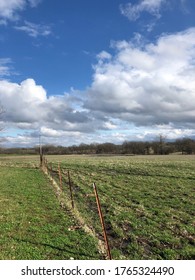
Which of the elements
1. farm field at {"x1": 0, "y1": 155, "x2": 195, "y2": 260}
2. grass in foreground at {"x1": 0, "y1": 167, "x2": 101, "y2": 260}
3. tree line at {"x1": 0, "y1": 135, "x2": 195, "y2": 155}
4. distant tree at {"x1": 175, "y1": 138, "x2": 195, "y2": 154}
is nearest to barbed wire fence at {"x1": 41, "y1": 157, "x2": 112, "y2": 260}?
farm field at {"x1": 0, "y1": 155, "x2": 195, "y2": 260}

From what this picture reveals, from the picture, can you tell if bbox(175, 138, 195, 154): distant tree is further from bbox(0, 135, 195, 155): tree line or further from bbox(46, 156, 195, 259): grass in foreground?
bbox(46, 156, 195, 259): grass in foreground

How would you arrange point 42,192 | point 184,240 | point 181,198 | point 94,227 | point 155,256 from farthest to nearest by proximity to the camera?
point 42,192, point 181,198, point 94,227, point 184,240, point 155,256

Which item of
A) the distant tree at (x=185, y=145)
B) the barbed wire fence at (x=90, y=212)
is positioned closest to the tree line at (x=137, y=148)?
the distant tree at (x=185, y=145)

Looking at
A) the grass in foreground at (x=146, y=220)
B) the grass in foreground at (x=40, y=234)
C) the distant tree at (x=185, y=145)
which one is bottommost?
the grass in foreground at (x=146, y=220)

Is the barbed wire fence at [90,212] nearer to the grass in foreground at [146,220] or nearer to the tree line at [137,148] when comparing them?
the grass in foreground at [146,220]

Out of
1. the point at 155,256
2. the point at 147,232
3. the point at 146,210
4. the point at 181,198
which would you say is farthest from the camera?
the point at 181,198

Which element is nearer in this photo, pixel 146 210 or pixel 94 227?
pixel 94 227

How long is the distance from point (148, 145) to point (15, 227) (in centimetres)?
13040

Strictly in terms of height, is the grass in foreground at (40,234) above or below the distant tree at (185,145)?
below

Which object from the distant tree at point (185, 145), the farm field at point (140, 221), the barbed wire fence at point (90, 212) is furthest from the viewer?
the distant tree at point (185, 145)

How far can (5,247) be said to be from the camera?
28.4 feet

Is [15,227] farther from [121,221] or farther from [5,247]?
[121,221]

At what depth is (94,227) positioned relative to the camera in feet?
36.7

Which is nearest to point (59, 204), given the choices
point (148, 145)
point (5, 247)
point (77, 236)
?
point (77, 236)
